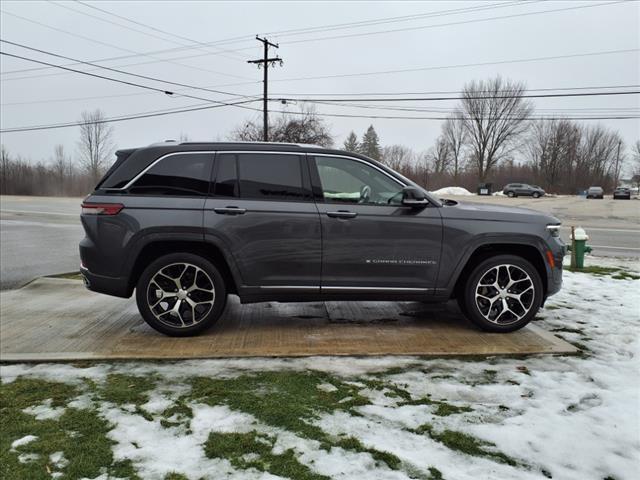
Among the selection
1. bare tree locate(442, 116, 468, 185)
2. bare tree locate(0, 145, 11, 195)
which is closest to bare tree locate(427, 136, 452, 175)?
bare tree locate(442, 116, 468, 185)

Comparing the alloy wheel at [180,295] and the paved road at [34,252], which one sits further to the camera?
the paved road at [34,252]

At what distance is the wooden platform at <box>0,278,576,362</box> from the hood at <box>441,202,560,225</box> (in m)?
1.12

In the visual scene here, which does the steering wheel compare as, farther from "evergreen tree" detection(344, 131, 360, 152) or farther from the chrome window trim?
"evergreen tree" detection(344, 131, 360, 152)

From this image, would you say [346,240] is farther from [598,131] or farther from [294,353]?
[598,131]

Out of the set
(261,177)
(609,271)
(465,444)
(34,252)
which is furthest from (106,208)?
(34,252)

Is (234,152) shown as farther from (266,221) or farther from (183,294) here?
(183,294)

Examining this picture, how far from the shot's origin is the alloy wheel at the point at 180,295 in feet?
15.1

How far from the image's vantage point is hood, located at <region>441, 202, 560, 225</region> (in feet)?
15.5

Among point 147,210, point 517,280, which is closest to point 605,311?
point 517,280

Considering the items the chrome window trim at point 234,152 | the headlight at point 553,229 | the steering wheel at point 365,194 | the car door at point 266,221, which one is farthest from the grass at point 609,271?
the car door at point 266,221

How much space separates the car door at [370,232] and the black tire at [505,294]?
1.38ft

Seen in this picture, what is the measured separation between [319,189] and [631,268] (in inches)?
267

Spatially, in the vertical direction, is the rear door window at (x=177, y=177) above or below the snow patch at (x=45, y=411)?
above

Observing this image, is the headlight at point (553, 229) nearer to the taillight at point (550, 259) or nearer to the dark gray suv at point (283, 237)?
the dark gray suv at point (283, 237)
